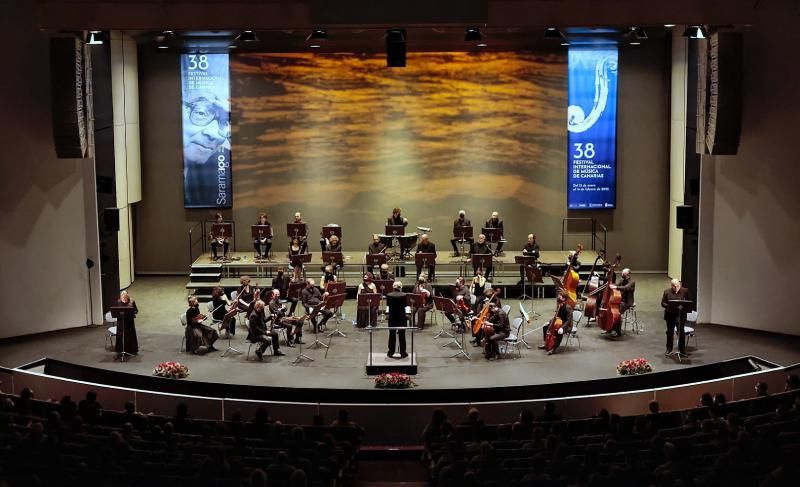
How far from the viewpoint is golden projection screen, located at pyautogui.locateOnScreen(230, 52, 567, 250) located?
25.8 metres

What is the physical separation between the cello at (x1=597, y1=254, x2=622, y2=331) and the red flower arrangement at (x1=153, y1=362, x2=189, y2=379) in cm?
760

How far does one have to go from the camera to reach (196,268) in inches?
938

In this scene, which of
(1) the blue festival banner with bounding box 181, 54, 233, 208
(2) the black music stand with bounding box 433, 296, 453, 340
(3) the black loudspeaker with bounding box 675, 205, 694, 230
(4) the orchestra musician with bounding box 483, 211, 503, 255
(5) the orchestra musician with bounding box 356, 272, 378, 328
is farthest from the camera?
(1) the blue festival banner with bounding box 181, 54, 233, 208

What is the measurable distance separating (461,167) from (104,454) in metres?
15.9

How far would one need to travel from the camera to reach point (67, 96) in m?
20.0

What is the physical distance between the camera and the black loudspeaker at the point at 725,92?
19.8 m

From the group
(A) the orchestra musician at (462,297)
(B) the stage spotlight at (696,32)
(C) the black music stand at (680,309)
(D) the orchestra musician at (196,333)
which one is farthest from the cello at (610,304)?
A: (D) the orchestra musician at (196,333)

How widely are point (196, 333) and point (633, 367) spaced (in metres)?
7.60

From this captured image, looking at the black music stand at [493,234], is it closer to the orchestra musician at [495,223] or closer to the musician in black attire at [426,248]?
the orchestra musician at [495,223]

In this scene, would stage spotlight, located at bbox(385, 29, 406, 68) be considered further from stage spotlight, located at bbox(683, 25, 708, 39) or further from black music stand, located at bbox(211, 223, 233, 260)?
black music stand, located at bbox(211, 223, 233, 260)

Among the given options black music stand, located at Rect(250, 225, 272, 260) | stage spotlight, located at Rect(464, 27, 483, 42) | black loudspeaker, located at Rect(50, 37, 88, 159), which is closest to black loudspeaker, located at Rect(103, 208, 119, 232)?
black loudspeaker, located at Rect(50, 37, 88, 159)

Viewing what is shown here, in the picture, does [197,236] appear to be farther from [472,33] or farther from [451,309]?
[451,309]

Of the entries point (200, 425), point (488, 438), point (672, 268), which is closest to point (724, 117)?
point (672, 268)

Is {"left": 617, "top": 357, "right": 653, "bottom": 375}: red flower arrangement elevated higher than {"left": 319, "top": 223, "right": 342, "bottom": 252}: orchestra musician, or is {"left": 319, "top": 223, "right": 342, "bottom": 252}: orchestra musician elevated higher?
{"left": 319, "top": 223, "right": 342, "bottom": 252}: orchestra musician
